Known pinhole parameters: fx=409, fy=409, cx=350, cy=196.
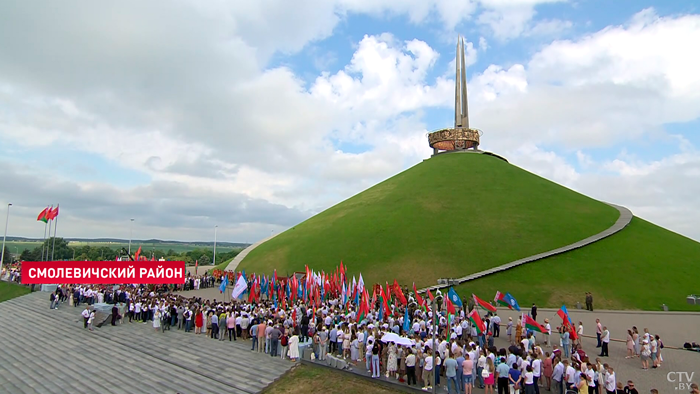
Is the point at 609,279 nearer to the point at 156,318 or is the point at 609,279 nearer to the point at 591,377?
the point at 591,377

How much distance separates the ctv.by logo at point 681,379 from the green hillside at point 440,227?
18.0 m

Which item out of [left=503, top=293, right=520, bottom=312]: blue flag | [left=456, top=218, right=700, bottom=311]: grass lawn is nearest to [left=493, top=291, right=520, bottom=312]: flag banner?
[left=503, top=293, right=520, bottom=312]: blue flag

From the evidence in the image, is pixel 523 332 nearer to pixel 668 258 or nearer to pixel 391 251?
pixel 391 251

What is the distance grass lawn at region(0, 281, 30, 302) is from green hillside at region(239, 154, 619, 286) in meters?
18.8

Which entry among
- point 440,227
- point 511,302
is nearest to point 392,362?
point 511,302

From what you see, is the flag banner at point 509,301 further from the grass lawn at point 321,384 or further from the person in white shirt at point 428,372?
the grass lawn at point 321,384

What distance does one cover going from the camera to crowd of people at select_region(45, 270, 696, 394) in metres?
11.9

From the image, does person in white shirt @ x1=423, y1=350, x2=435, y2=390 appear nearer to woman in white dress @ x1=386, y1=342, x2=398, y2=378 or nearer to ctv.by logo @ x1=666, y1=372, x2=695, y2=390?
woman in white dress @ x1=386, y1=342, x2=398, y2=378

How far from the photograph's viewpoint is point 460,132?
204 feet

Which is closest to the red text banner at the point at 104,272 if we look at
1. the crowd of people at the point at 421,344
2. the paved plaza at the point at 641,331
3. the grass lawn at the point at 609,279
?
the paved plaza at the point at 641,331

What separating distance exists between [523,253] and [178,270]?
99.1 ft

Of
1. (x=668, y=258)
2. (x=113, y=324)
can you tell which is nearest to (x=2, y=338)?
(x=113, y=324)

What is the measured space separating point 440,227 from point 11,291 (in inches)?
1574

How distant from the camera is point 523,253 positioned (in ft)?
115
